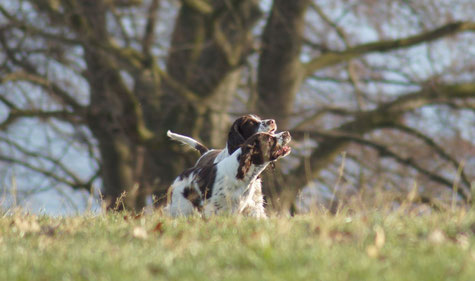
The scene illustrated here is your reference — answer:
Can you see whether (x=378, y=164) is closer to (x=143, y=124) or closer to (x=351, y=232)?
(x=143, y=124)

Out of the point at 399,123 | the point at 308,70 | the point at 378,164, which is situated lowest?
the point at 378,164

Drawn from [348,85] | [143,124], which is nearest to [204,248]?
[143,124]

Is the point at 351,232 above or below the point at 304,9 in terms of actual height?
below

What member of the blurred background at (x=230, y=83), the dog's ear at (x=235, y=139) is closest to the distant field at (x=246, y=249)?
the dog's ear at (x=235, y=139)

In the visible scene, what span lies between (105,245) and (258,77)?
1020 centimetres

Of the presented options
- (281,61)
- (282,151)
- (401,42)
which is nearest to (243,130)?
(282,151)

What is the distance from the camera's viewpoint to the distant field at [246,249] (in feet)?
11.3

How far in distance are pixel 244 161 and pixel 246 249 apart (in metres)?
2.99

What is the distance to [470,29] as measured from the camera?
1341 centimetres

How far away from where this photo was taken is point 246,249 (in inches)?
157

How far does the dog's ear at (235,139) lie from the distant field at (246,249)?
2.16 meters

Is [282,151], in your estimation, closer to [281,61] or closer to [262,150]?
[262,150]

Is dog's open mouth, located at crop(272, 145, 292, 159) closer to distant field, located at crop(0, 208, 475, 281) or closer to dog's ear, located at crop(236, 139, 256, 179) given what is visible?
dog's ear, located at crop(236, 139, 256, 179)

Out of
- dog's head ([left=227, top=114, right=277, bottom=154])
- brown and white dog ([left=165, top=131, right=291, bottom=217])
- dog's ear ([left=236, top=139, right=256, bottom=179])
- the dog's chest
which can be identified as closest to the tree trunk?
dog's head ([left=227, top=114, right=277, bottom=154])
